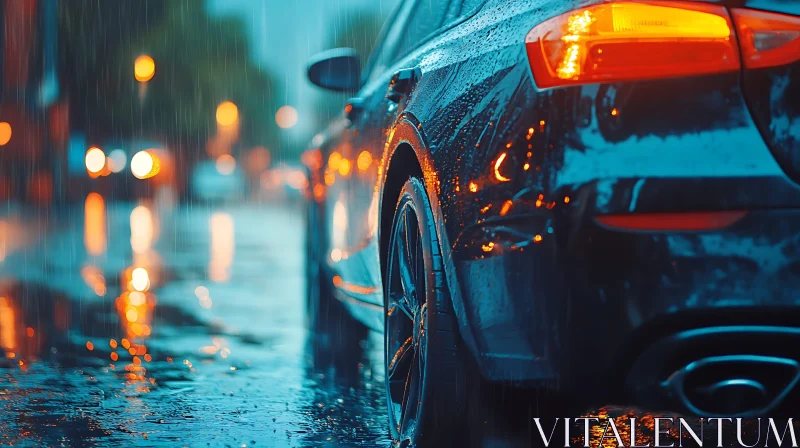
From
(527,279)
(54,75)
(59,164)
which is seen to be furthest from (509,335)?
Answer: (54,75)

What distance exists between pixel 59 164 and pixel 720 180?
2842 centimetres

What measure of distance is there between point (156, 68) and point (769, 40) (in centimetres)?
4300

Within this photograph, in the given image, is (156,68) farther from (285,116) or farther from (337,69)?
(285,116)

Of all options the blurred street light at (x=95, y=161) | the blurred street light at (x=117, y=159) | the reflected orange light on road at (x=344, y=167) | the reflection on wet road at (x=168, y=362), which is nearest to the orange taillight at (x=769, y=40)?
the reflection on wet road at (x=168, y=362)

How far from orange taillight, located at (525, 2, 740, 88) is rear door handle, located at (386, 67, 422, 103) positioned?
1094mm

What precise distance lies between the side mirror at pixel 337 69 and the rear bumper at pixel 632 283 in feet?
9.62

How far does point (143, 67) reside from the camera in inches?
1612

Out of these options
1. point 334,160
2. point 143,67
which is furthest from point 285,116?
point 334,160

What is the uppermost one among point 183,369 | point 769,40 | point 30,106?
point 30,106

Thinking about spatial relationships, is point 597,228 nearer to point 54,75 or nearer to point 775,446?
point 775,446

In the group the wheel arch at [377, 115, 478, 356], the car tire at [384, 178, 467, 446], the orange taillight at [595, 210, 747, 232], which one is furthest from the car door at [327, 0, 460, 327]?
the orange taillight at [595, 210, 747, 232]

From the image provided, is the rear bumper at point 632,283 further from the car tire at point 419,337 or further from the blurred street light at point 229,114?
the blurred street light at point 229,114

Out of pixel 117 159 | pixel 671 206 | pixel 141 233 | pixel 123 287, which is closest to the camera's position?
pixel 671 206

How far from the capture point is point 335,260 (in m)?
5.50
